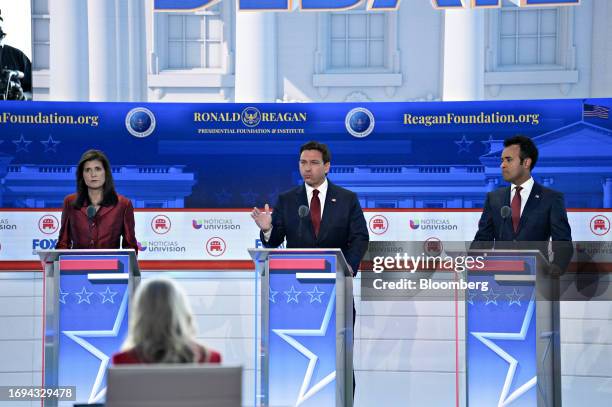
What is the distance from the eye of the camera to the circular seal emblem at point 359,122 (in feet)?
27.6

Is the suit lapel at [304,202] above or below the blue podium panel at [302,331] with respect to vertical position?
above

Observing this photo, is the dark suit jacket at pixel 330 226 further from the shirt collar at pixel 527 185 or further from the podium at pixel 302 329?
the shirt collar at pixel 527 185

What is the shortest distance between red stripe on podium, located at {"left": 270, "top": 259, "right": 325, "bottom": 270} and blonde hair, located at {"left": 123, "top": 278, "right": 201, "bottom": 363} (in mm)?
1999

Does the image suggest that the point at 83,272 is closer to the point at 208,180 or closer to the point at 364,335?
the point at 364,335

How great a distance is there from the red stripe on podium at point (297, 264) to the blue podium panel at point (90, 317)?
2.37 feet

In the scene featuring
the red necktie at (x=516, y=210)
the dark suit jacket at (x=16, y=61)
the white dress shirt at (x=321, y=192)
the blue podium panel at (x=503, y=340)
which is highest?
the dark suit jacket at (x=16, y=61)

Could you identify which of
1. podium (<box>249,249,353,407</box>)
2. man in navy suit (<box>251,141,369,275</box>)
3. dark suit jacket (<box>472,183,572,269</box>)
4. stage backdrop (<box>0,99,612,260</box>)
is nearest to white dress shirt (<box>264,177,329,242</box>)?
man in navy suit (<box>251,141,369,275</box>)

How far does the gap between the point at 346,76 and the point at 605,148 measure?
2.72 meters

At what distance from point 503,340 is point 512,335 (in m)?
0.05

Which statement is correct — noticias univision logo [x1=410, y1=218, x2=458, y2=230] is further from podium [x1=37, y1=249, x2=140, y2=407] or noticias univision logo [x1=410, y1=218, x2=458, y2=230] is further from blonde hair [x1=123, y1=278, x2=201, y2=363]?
blonde hair [x1=123, y1=278, x2=201, y2=363]

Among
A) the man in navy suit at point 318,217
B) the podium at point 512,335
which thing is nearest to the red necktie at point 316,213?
the man in navy suit at point 318,217

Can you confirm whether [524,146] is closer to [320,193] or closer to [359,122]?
[320,193]

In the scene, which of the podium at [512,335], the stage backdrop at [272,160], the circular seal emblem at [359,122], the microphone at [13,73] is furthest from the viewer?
the microphone at [13,73]

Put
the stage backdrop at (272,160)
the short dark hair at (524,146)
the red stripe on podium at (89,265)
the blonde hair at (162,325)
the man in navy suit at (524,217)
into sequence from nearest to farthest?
the blonde hair at (162,325) → the red stripe on podium at (89,265) → the man in navy suit at (524,217) → the short dark hair at (524,146) → the stage backdrop at (272,160)
